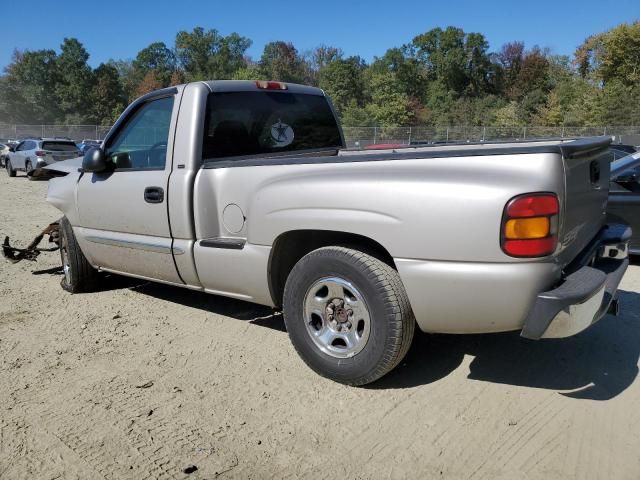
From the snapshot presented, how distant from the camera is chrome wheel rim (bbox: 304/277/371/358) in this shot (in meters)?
3.27

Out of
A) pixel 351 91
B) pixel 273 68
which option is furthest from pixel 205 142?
pixel 273 68

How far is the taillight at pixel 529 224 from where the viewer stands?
8.84 feet

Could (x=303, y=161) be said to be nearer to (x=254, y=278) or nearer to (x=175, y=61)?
(x=254, y=278)

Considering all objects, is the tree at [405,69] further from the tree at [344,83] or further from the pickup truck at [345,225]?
the pickup truck at [345,225]

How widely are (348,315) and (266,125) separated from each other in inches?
78.5

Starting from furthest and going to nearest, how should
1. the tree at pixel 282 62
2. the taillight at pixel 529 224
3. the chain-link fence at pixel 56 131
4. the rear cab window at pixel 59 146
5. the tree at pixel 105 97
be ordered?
the tree at pixel 282 62 < the tree at pixel 105 97 < the chain-link fence at pixel 56 131 < the rear cab window at pixel 59 146 < the taillight at pixel 529 224

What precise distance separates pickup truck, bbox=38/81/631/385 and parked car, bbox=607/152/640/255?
323cm

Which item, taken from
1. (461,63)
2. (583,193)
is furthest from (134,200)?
(461,63)

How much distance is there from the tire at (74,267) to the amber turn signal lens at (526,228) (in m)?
4.19

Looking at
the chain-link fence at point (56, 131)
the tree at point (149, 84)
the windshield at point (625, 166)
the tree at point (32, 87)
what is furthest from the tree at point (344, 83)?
the windshield at point (625, 166)

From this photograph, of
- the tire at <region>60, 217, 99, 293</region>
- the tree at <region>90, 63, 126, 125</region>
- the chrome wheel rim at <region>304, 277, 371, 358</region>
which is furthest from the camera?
the tree at <region>90, 63, 126, 125</region>

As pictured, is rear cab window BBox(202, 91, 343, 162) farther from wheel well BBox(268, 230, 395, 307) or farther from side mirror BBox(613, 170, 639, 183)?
side mirror BBox(613, 170, 639, 183)

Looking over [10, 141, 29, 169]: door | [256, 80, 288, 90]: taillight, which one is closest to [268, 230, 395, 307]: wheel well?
[256, 80, 288, 90]: taillight

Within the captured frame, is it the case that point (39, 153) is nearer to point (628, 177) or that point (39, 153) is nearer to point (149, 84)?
point (628, 177)
